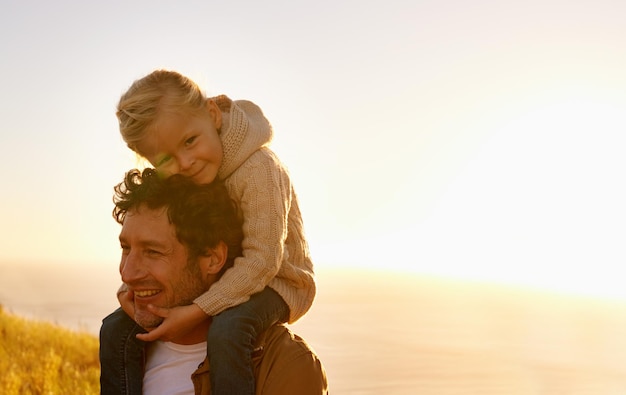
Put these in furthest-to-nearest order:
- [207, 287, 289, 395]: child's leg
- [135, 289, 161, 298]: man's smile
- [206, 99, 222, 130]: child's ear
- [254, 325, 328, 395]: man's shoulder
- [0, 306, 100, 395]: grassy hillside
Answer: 1. [0, 306, 100, 395]: grassy hillside
2. [206, 99, 222, 130]: child's ear
3. [135, 289, 161, 298]: man's smile
4. [254, 325, 328, 395]: man's shoulder
5. [207, 287, 289, 395]: child's leg

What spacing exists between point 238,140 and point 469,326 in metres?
76.0

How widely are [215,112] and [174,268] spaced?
33.0 inches

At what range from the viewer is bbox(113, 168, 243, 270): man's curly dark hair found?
424 centimetres

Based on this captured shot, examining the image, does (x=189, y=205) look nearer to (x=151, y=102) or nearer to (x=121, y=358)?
(x=151, y=102)

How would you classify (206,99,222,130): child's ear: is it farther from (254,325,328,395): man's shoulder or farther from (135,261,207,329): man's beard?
(254,325,328,395): man's shoulder

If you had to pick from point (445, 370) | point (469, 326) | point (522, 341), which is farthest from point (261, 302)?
point (469, 326)

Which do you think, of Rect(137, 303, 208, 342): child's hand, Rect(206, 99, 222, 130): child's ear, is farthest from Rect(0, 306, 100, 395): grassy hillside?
Rect(206, 99, 222, 130): child's ear

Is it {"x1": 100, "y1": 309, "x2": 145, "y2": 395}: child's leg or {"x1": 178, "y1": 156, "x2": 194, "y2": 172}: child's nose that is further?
{"x1": 100, "y1": 309, "x2": 145, "y2": 395}: child's leg

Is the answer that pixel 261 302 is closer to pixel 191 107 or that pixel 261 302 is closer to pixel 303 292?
pixel 303 292

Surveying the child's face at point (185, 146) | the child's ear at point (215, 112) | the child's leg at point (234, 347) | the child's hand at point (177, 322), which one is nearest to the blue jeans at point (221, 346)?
the child's leg at point (234, 347)

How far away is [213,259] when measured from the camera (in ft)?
14.3

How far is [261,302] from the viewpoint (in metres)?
4.16

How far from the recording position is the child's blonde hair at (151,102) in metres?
4.39

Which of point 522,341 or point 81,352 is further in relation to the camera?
point 522,341
